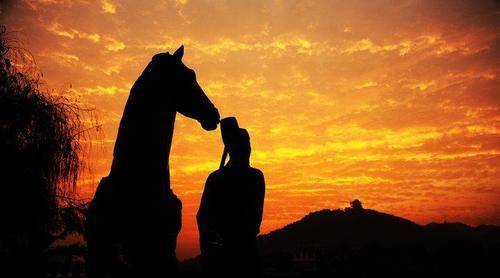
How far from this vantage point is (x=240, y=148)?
4.37m

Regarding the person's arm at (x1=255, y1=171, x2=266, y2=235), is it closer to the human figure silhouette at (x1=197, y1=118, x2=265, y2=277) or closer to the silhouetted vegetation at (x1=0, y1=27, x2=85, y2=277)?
the human figure silhouette at (x1=197, y1=118, x2=265, y2=277)

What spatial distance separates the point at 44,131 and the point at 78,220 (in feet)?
9.94

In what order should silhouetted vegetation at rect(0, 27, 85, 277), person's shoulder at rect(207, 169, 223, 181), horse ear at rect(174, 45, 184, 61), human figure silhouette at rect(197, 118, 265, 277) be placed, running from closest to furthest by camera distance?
human figure silhouette at rect(197, 118, 265, 277)
horse ear at rect(174, 45, 184, 61)
person's shoulder at rect(207, 169, 223, 181)
silhouetted vegetation at rect(0, 27, 85, 277)

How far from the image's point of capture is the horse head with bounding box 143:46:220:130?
12.8ft

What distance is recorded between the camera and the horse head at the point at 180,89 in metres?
3.90

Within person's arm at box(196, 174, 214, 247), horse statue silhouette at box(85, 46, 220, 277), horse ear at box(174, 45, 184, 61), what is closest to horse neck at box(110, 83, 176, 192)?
horse statue silhouette at box(85, 46, 220, 277)

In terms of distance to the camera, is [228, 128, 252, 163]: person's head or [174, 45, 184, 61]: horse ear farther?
[228, 128, 252, 163]: person's head

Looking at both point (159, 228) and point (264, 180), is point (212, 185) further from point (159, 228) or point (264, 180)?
point (159, 228)

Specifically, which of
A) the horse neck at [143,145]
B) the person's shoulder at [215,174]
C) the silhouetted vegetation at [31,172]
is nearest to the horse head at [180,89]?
the horse neck at [143,145]

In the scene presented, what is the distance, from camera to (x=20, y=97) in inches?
478

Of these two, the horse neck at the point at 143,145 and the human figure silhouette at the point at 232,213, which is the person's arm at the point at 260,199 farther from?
the horse neck at the point at 143,145

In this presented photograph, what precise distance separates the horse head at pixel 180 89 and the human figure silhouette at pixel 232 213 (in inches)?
12.6

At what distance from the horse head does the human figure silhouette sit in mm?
320

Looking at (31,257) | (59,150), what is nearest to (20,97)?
(59,150)
